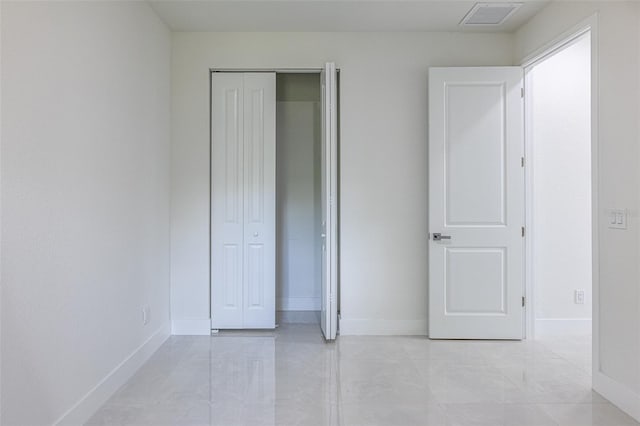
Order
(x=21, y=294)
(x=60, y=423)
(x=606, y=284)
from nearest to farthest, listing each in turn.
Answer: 1. (x=21, y=294)
2. (x=60, y=423)
3. (x=606, y=284)

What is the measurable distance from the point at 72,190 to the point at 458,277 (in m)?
3.01

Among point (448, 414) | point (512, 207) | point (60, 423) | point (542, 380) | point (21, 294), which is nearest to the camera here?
point (21, 294)

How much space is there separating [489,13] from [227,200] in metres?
2.71

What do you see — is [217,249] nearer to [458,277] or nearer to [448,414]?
[458,277]

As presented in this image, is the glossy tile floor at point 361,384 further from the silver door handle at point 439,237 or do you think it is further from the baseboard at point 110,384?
the silver door handle at point 439,237

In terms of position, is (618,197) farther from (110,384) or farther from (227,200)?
(110,384)

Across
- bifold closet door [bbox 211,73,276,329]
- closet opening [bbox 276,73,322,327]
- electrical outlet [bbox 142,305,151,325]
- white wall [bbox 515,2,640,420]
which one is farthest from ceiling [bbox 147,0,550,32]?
electrical outlet [bbox 142,305,151,325]

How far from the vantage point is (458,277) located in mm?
3879

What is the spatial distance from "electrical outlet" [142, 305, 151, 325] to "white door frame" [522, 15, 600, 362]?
3.07m

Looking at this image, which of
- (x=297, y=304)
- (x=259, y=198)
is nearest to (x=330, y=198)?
(x=259, y=198)

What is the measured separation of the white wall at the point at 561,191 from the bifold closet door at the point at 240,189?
2403 mm

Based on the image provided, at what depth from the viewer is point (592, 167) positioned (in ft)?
9.39

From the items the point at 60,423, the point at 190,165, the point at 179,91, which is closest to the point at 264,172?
the point at 190,165

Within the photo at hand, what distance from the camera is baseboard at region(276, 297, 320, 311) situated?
512 cm
